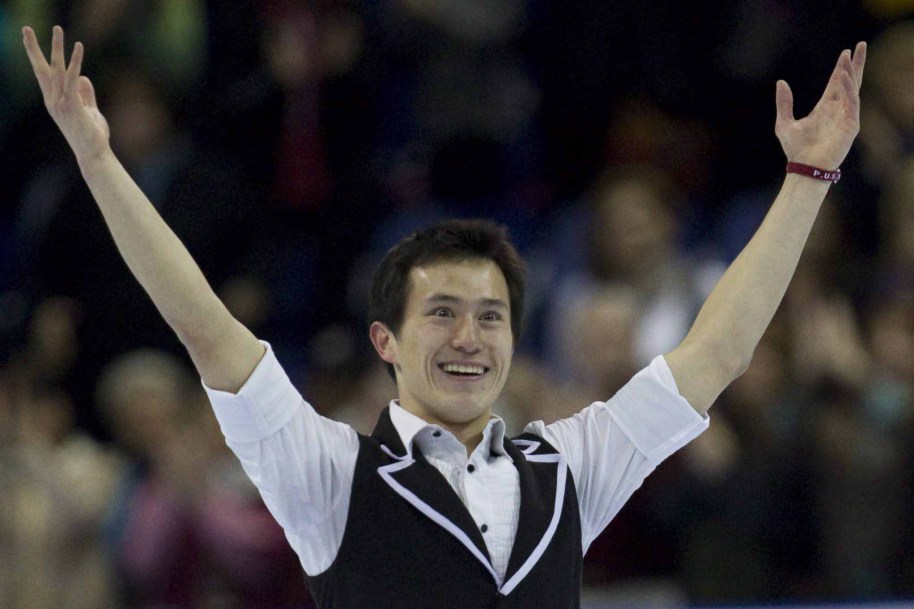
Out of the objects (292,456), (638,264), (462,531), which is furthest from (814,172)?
(638,264)

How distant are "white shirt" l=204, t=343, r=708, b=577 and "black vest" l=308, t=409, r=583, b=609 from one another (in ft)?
0.12

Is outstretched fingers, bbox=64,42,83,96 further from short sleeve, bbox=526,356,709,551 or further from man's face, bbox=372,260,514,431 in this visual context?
short sleeve, bbox=526,356,709,551

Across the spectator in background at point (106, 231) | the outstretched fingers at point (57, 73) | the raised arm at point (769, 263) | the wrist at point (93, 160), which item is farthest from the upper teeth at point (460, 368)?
the spectator in background at point (106, 231)

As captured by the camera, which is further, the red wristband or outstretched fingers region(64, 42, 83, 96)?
the red wristband

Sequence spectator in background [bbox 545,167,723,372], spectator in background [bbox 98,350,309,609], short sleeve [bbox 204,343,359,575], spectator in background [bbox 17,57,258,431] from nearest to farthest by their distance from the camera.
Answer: short sleeve [bbox 204,343,359,575]
spectator in background [bbox 98,350,309,609]
spectator in background [bbox 545,167,723,372]
spectator in background [bbox 17,57,258,431]

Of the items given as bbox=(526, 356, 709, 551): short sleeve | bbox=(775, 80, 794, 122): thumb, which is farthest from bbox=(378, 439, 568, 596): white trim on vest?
bbox=(775, 80, 794, 122): thumb

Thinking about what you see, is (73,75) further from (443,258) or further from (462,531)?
(462,531)

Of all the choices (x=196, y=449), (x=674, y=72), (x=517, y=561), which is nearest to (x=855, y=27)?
(x=674, y=72)

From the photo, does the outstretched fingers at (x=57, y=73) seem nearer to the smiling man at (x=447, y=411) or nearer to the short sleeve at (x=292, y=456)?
the smiling man at (x=447, y=411)

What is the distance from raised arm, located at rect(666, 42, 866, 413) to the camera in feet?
11.0

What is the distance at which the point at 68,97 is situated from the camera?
9.35ft

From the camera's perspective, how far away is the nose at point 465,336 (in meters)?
3.25

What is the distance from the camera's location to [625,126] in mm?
7383

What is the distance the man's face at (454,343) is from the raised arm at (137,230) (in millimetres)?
536
